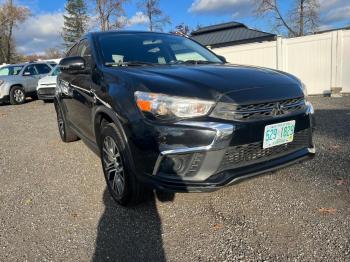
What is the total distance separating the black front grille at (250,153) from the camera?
2.69 meters

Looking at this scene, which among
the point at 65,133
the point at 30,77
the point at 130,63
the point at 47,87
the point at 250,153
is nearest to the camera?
the point at 250,153

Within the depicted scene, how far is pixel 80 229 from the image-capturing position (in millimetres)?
3033

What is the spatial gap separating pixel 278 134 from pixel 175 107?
2.98 ft

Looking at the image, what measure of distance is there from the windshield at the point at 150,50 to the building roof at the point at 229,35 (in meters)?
21.8

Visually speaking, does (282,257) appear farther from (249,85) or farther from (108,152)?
(108,152)

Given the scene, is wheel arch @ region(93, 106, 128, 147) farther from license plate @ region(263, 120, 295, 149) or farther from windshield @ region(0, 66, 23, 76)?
windshield @ region(0, 66, 23, 76)

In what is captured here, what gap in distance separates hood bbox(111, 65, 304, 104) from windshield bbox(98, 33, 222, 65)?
456 millimetres

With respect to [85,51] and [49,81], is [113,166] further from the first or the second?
[49,81]

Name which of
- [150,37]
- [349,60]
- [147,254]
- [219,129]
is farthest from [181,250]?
[349,60]

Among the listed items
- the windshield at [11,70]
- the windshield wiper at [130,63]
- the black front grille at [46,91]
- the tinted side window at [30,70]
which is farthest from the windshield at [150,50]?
the windshield at [11,70]

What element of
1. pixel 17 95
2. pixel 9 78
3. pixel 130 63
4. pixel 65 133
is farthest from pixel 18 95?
pixel 130 63

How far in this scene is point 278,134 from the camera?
288 centimetres

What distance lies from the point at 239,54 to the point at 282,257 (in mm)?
12216

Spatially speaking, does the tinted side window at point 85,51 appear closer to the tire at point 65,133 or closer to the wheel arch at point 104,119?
the wheel arch at point 104,119
